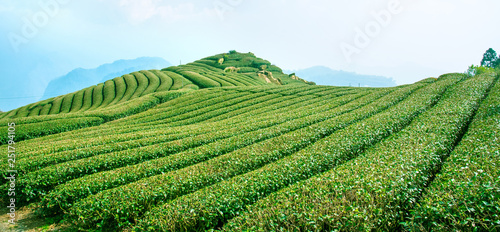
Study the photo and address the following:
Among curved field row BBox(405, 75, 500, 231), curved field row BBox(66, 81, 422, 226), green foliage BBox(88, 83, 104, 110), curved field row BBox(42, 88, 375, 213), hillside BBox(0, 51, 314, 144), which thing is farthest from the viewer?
green foliage BBox(88, 83, 104, 110)

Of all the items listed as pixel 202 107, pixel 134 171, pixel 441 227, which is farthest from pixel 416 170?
pixel 202 107

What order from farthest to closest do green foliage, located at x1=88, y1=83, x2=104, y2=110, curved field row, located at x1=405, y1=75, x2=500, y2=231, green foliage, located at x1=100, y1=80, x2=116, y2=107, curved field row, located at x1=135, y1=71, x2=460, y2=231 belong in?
1. green foliage, located at x1=100, y1=80, x2=116, y2=107
2. green foliage, located at x1=88, y1=83, x2=104, y2=110
3. curved field row, located at x1=135, y1=71, x2=460, y2=231
4. curved field row, located at x1=405, y1=75, x2=500, y2=231

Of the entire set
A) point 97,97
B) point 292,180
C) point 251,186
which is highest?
point 97,97

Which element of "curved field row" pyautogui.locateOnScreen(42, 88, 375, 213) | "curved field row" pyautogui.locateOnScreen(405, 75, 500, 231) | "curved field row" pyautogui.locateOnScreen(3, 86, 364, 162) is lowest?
"curved field row" pyautogui.locateOnScreen(405, 75, 500, 231)

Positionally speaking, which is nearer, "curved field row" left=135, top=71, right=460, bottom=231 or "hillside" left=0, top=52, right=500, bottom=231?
"hillside" left=0, top=52, right=500, bottom=231

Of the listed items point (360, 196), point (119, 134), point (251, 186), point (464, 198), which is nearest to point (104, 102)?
point (119, 134)

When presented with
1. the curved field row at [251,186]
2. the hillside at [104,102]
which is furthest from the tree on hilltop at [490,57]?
the curved field row at [251,186]

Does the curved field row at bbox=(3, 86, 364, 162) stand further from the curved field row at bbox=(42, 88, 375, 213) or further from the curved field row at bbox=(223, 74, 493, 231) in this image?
the curved field row at bbox=(223, 74, 493, 231)

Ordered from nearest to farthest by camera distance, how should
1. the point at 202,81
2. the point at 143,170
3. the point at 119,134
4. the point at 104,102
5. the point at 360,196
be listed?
the point at 360,196, the point at 143,170, the point at 119,134, the point at 104,102, the point at 202,81

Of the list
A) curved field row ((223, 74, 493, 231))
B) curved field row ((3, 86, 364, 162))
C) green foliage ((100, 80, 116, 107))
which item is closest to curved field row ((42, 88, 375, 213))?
curved field row ((223, 74, 493, 231))

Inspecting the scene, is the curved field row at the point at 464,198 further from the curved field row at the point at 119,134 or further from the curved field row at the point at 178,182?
the curved field row at the point at 119,134

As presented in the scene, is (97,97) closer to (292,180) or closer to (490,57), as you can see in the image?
(292,180)

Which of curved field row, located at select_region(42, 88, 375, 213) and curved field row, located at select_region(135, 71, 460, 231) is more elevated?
curved field row, located at select_region(42, 88, 375, 213)

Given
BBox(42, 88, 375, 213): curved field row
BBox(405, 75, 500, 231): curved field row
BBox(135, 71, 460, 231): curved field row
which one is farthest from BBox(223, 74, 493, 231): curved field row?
BBox(42, 88, 375, 213): curved field row
